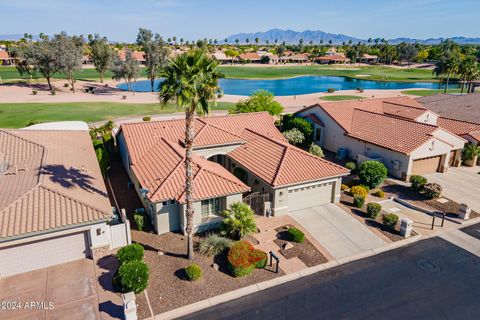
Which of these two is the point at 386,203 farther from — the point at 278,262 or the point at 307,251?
the point at 278,262

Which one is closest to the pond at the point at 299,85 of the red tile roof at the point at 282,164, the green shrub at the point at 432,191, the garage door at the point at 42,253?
the red tile roof at the point at 282,164

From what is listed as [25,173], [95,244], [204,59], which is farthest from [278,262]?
[25,173]

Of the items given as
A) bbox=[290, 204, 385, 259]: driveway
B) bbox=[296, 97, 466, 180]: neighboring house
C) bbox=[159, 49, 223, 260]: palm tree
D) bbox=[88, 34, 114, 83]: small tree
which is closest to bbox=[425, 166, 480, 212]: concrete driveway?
bbox=[296, 97, 466, 180]: neighboring house

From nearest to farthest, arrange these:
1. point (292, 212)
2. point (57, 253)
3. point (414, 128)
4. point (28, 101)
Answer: point (57, 253)
point (292, 212)
point (414, 128)
point (28, 101)

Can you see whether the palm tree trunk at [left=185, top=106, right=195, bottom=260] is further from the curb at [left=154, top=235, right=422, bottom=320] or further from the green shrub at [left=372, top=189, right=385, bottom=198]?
the green shrub at [left=372, top=189, right=385, bottom=198]

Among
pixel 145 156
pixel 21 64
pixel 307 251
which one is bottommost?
pixel 307 251
